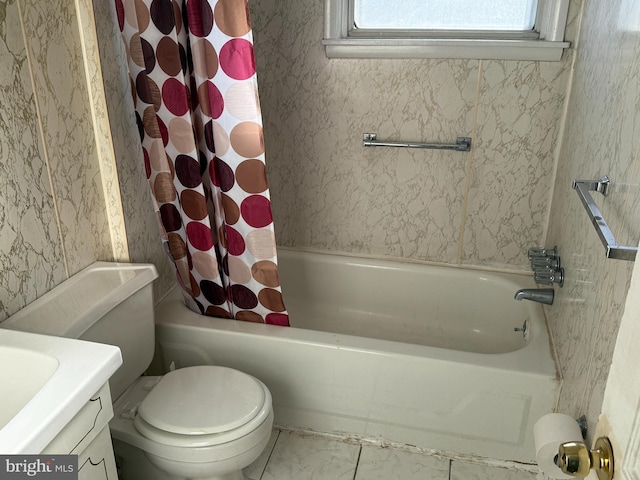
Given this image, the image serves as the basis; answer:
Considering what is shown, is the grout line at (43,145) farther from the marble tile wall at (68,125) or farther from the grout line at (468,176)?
the grout line at (468,176)

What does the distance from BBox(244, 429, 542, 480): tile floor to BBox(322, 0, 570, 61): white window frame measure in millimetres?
1495

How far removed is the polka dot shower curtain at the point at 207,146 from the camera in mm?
1605

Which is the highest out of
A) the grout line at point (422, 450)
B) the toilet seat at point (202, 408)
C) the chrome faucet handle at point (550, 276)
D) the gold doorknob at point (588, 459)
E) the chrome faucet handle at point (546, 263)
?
the gold doorknob at point (588, 459)

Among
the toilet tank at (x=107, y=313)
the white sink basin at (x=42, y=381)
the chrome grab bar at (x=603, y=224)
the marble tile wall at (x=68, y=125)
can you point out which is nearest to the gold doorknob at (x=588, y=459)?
the chrome grab bar at (x=603, y=224)

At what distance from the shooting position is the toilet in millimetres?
1454

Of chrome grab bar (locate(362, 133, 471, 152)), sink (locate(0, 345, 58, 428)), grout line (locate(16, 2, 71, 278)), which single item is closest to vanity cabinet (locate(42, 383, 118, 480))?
sink (locate(0, 345, 58, 428))

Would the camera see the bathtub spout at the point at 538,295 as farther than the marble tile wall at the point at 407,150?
No

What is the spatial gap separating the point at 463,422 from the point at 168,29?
160 centimetres

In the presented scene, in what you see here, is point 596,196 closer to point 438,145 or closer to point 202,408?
point 438,145

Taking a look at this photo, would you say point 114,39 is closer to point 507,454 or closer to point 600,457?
point 600,457

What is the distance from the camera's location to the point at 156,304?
209 cm

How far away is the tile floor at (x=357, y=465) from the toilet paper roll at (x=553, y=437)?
0.63 meters

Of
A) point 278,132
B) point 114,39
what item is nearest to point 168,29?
point 114,39

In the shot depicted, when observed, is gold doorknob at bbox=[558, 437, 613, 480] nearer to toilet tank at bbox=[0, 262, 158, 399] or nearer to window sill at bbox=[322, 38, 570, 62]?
toilet tank at bbox=[0, 262, 158, 399]
